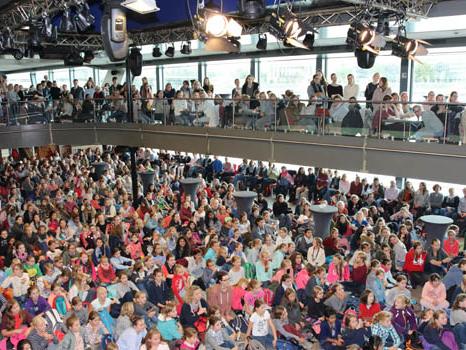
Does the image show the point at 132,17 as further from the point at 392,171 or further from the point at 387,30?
the point at 392,171

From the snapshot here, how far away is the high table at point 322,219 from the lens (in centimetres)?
1195

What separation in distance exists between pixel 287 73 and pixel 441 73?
6819 mm

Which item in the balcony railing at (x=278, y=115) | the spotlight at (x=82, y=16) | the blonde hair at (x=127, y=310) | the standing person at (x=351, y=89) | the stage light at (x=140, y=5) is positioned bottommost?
the blonde hair at (x=127, y=310)

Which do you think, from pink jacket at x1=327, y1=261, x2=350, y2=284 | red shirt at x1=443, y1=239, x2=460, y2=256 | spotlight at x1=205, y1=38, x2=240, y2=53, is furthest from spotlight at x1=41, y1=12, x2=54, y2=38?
red shirt at x1=443, y1=239, x2=460, y2=256

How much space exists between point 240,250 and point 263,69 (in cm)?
1417

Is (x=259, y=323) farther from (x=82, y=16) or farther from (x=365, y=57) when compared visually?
(x=82, y=16)

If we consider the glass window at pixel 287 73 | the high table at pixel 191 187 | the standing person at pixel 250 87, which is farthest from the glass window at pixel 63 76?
the standing person at pixel 250 87

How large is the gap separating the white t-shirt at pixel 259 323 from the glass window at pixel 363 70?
36.1 feet

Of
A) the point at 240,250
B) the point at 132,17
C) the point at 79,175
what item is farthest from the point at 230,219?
the point at 132,17

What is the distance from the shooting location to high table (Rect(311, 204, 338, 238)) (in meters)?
12.0

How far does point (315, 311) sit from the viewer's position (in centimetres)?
782

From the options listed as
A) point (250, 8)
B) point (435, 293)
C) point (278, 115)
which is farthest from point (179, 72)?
point (435, 293)

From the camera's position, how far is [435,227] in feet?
36.7

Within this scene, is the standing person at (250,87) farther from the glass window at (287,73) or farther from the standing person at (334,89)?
the glass window at (287,73)
